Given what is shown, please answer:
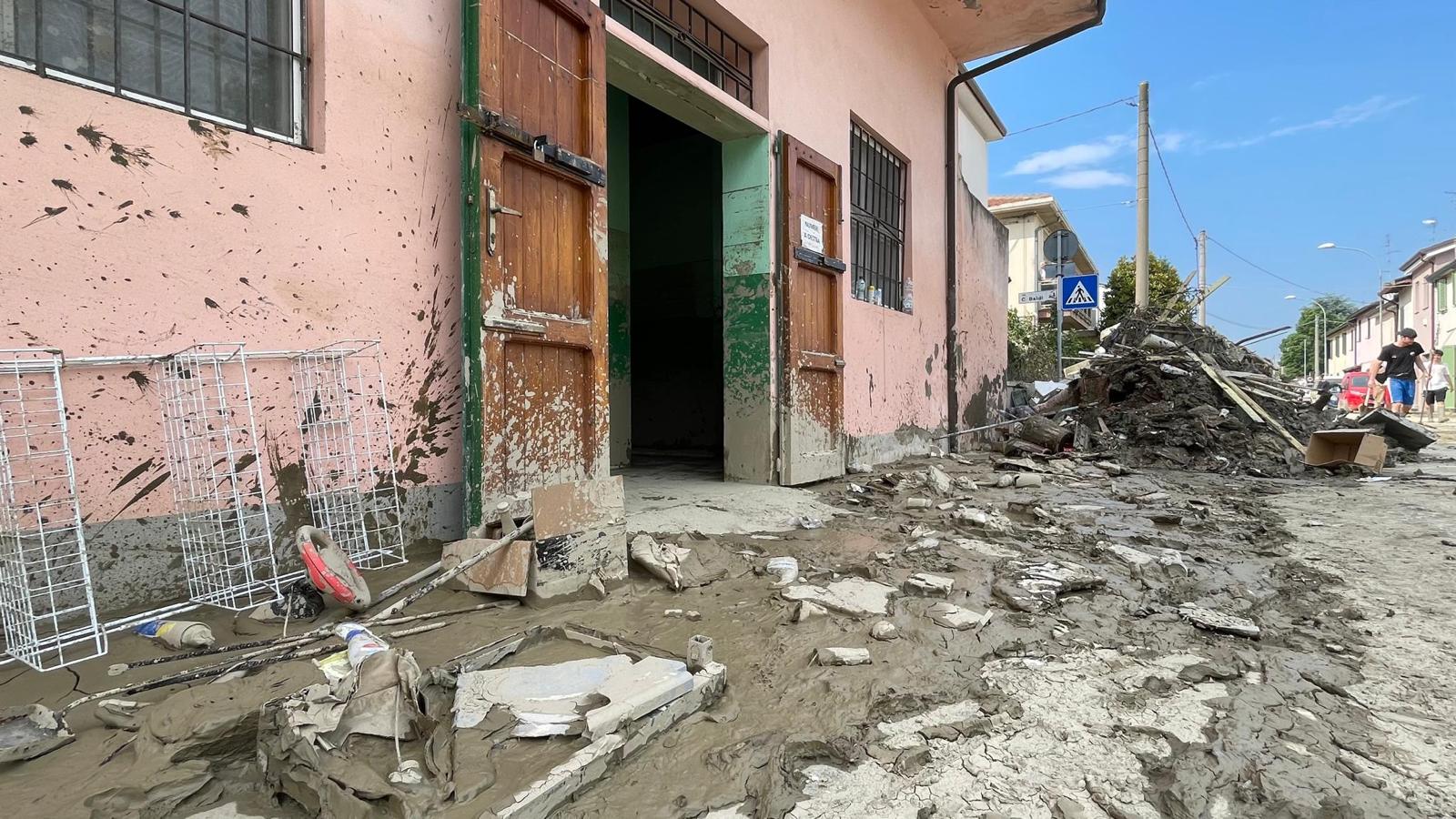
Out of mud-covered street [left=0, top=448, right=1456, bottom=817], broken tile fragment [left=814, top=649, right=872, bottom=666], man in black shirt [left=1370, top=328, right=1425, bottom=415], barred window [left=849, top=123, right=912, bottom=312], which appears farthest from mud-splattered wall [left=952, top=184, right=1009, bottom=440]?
broken tile fragment [left=814, top=649, right=872, bottom=666]

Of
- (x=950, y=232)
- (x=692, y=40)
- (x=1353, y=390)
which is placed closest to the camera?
(x=692, y=40)

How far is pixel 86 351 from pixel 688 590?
2225 mm

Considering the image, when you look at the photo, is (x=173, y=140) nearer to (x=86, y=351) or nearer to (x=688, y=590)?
(x=86, y=351)

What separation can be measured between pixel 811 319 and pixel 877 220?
2.18 metres

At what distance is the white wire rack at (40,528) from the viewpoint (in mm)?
1894

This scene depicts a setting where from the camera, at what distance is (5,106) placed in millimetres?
1908

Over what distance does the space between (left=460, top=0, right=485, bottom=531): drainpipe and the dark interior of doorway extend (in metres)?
4.42

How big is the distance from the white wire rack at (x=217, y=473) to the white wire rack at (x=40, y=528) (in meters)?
0.27

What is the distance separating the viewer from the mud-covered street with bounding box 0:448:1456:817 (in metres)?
1.45

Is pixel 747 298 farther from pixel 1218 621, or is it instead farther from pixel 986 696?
pixel 986 696

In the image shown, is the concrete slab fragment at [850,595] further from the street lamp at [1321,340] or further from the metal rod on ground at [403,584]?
the street lamp at [1321,340]

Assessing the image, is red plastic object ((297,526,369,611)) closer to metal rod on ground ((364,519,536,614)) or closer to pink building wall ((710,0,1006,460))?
metal rod on ground ((364,519,536,614))

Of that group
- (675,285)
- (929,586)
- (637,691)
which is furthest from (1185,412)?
(637,691)

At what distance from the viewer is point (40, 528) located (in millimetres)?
1932
